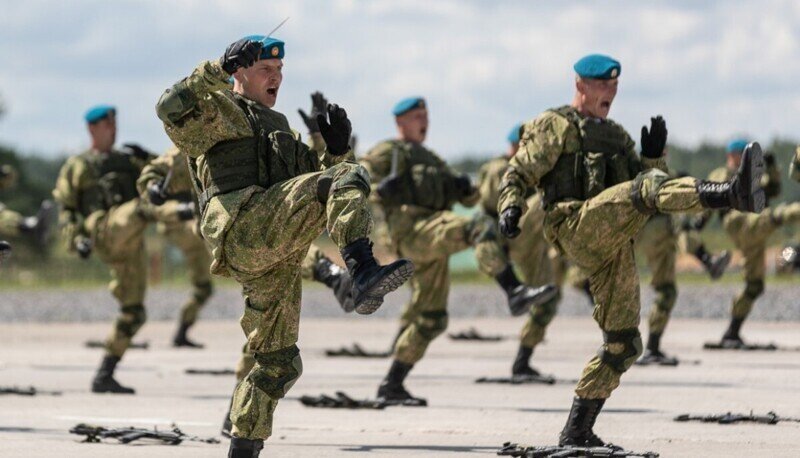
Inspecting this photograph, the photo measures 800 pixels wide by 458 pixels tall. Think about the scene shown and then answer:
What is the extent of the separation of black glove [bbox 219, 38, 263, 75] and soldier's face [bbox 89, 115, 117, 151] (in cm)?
723

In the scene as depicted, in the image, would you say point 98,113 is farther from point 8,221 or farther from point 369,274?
point 369,274

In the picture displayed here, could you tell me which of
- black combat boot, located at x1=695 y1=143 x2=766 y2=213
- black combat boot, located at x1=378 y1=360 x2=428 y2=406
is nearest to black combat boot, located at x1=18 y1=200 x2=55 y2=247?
black combat boot, located at x1=378 y1=360 x2=428 y2=406

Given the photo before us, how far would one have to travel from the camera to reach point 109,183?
46.8ft

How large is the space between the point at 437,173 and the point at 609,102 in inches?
125

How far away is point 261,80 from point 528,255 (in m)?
7.23

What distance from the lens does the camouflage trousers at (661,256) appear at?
15.7 m

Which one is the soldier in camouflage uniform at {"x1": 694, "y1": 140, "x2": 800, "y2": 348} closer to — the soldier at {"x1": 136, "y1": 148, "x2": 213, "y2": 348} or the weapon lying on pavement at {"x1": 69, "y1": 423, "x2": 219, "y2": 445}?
the soldier at {"x1": 136, "y1": 148, "x2": 213, "y2": 348}

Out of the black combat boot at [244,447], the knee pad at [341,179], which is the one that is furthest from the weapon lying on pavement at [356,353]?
the knee pad at [341,179]

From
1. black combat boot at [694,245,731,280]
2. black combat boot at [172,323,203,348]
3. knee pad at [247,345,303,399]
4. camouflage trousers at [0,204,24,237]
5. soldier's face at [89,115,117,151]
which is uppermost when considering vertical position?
soldier's face at [89,115,117,151]

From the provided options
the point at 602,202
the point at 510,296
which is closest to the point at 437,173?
the point at 510,296

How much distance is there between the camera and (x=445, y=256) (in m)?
12.4

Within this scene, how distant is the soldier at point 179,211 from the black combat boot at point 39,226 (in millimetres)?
1076

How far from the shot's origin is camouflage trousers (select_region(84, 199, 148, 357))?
1377 centimetres

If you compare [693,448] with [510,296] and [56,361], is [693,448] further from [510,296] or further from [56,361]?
[56,361]
